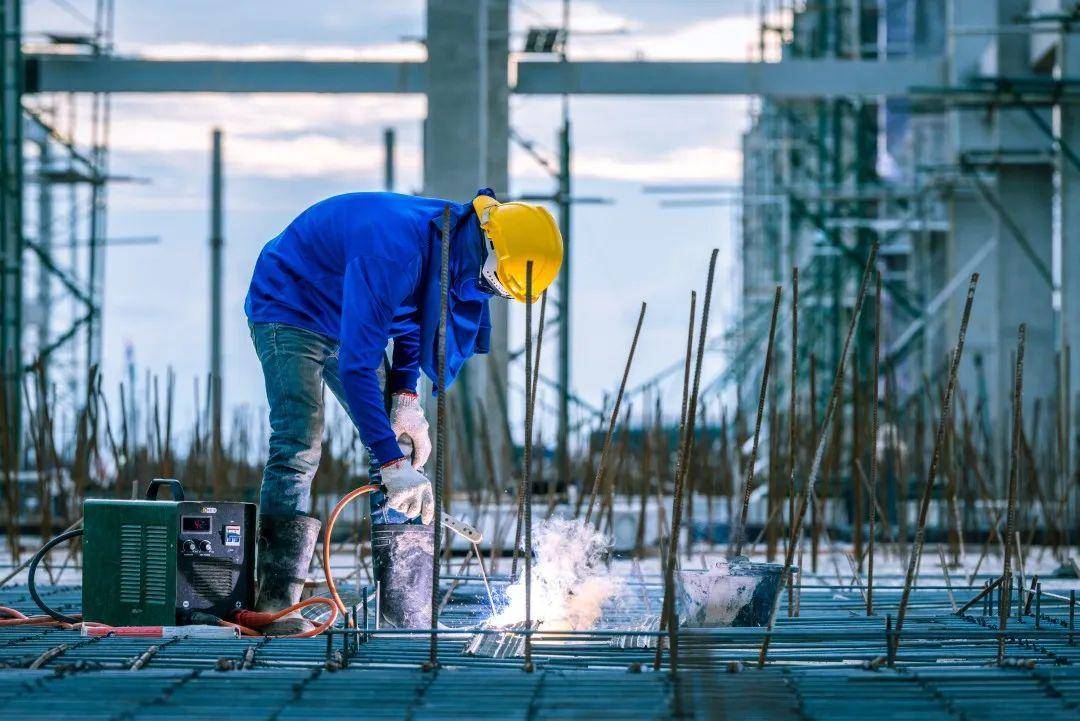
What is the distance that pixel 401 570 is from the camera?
156 inches

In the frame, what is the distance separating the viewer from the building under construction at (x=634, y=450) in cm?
316

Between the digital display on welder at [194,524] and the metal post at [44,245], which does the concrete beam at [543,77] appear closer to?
the metal post at [44,245]

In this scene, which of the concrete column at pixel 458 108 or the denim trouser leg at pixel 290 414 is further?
the concrete column at pixel 458 108

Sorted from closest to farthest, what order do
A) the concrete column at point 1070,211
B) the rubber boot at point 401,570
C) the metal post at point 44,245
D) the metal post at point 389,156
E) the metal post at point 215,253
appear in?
the rubber boot at point 401,570, the concrete column at point 1070,211, the metal post at point 44,245, the metal post at point 215,253, the metal post at point 389,156

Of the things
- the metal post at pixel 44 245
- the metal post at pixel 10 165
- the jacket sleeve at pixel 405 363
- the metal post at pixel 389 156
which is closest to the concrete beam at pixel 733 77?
the metal post at pixel 10 165

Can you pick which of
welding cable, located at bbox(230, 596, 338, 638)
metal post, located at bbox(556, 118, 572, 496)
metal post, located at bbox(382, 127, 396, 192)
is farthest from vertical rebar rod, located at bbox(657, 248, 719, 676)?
metal post, located at bbox(382, 127, 396, 192)

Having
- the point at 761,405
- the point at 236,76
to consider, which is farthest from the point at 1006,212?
the point at 761,405

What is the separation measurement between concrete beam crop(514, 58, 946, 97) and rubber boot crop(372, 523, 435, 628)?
9235 mm

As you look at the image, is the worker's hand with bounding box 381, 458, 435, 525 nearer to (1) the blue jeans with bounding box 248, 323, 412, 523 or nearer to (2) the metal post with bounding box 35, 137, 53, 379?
(1) the blue jeans with bounding box 248, 323, 412, 523

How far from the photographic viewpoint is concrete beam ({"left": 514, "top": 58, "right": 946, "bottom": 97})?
12688 mm

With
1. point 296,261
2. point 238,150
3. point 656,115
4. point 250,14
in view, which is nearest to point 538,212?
point 296,261

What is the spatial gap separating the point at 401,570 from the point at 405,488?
279 millimetres

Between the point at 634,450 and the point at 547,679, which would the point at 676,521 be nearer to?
the point at 547,679

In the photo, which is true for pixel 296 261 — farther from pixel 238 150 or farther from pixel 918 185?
pixel 238 150
